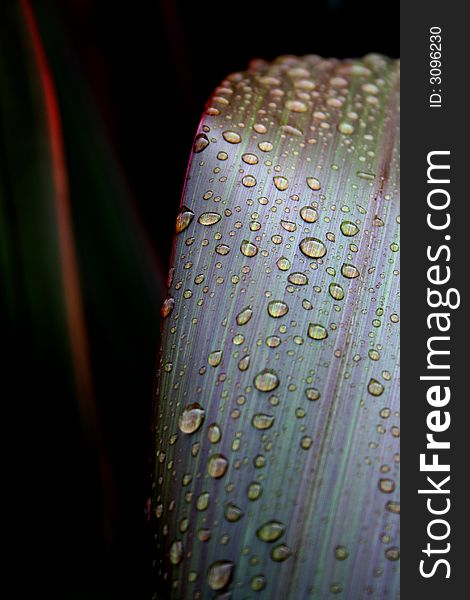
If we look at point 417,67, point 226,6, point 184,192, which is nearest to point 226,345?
point 184,192

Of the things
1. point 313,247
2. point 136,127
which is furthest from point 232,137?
point 136,127

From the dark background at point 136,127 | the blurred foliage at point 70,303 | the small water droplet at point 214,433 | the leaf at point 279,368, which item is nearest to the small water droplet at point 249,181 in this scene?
the leaf at point 279,368

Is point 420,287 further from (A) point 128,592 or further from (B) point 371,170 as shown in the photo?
(A) point 128,592

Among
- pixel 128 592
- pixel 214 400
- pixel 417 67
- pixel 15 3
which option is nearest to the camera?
pixel 214 400

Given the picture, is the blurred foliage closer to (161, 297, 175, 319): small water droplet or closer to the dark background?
the dark background

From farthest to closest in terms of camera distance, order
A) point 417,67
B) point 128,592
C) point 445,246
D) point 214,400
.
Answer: point 128,592, point 417,67, point 445,246, point 214,400

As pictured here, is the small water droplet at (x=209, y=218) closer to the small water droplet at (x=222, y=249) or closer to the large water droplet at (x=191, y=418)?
the small water droplet at (x=222, y=249)

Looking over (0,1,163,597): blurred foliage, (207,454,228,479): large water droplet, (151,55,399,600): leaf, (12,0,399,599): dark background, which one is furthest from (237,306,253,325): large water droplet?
(12,0,399,599): dark background
